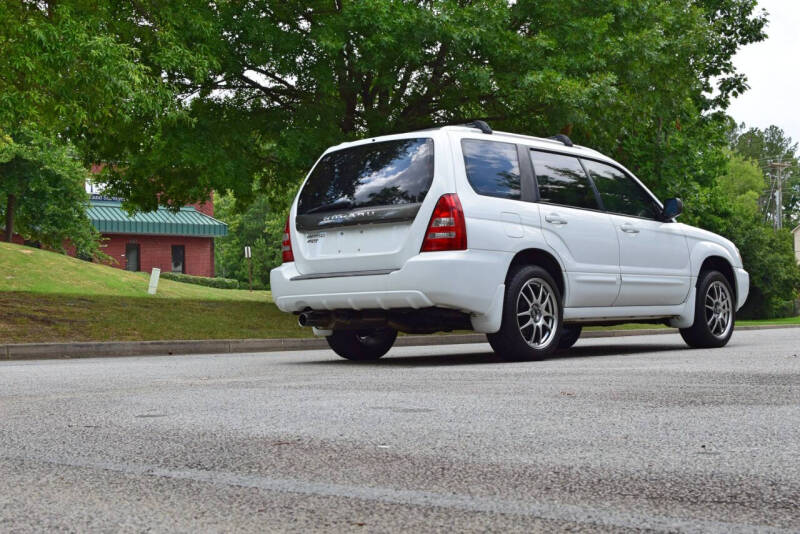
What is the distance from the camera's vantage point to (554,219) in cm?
873

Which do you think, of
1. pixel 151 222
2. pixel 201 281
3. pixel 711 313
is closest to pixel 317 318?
pixel 711 313

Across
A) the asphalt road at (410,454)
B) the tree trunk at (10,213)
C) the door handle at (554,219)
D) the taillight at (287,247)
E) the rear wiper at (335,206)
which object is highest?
the tree trunk at (10,213)

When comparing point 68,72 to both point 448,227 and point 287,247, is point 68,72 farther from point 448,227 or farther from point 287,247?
point 448,227

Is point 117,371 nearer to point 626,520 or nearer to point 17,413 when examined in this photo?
point 17,413

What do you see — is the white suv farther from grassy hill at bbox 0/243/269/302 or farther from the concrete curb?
grassy hill at bbox 0/243/269/302

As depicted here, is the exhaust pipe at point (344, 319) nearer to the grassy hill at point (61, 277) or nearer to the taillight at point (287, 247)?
the taillight at point (287, 247)

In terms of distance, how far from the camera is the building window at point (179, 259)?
53.3 meters

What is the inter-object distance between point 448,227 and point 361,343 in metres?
2.34

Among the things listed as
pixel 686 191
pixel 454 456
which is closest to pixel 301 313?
pixel 454 456

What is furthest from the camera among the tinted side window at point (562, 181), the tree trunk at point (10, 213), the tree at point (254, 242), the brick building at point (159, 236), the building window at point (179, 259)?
the tree at point (254, 242)

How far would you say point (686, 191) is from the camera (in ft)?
79.8

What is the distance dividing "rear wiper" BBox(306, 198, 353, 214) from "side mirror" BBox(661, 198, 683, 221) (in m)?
3.54

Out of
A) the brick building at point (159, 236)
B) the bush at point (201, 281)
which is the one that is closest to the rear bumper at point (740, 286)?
the bush at point (201, 281)

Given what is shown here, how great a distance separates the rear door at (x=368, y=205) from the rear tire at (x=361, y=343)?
1.20m
